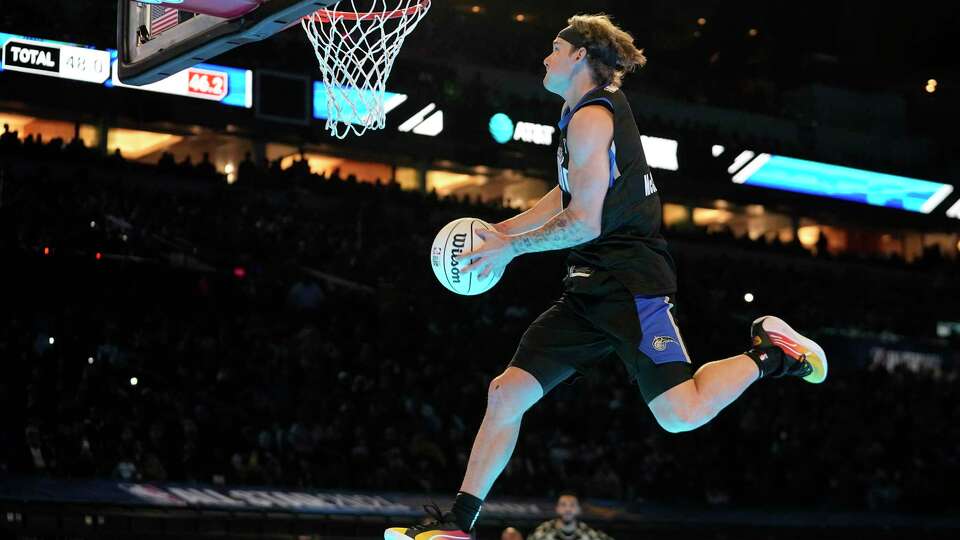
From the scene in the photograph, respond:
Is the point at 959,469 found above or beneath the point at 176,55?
beneath

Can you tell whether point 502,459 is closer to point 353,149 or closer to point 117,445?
point 117,445

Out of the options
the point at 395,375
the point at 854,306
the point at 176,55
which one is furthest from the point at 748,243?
the point at 176,55

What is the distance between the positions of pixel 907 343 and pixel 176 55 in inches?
995

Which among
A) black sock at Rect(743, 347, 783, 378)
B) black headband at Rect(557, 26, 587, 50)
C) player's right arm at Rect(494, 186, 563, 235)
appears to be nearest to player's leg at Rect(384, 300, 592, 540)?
player's right arm at Rect(494, 186, 563, 235)

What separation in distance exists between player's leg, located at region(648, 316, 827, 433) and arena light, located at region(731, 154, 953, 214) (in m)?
25.3

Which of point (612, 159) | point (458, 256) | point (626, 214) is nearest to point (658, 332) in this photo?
point (626, 214)

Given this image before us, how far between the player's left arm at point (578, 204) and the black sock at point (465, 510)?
103cm

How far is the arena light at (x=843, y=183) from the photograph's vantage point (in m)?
30.8

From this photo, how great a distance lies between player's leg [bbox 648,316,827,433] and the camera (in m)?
5.23

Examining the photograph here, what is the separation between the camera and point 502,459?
5199mm

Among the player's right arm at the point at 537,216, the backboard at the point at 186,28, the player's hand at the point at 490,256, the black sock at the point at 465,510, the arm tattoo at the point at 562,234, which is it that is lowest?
the black sock at the point at 465,510

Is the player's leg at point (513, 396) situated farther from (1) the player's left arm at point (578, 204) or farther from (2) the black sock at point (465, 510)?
(1) the player's left arm at point (578, 204)

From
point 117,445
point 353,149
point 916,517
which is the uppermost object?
point 353,149

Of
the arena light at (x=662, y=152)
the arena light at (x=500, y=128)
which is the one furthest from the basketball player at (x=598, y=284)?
the arena light at (x=662, y=152)
